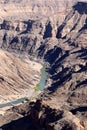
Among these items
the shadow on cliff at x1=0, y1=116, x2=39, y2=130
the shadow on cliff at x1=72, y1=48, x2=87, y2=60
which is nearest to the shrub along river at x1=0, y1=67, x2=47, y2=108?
the shadow on cliff at x1=72, y1=48, x2=87, y2=60

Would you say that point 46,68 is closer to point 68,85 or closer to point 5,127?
point 68,85

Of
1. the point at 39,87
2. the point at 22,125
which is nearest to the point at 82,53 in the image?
the point at 39,87

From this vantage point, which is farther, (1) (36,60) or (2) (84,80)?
(1) (36,60)

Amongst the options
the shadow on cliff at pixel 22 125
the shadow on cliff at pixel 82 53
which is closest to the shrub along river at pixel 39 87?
the shadow on cliff at pixel 82 53

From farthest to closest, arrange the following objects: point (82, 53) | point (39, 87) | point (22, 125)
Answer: point (82, 53) → point (39, 87) → point (22, 125)

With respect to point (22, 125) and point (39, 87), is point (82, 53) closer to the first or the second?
point (39, 87)

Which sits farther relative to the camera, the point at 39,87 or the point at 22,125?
the point at 39,87

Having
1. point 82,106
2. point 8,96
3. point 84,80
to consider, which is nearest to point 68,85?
point 84,80

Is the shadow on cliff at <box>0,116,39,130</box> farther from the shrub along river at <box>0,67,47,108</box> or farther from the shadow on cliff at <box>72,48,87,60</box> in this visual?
the shadow on cliff at <box>72,48,87,60</box>
